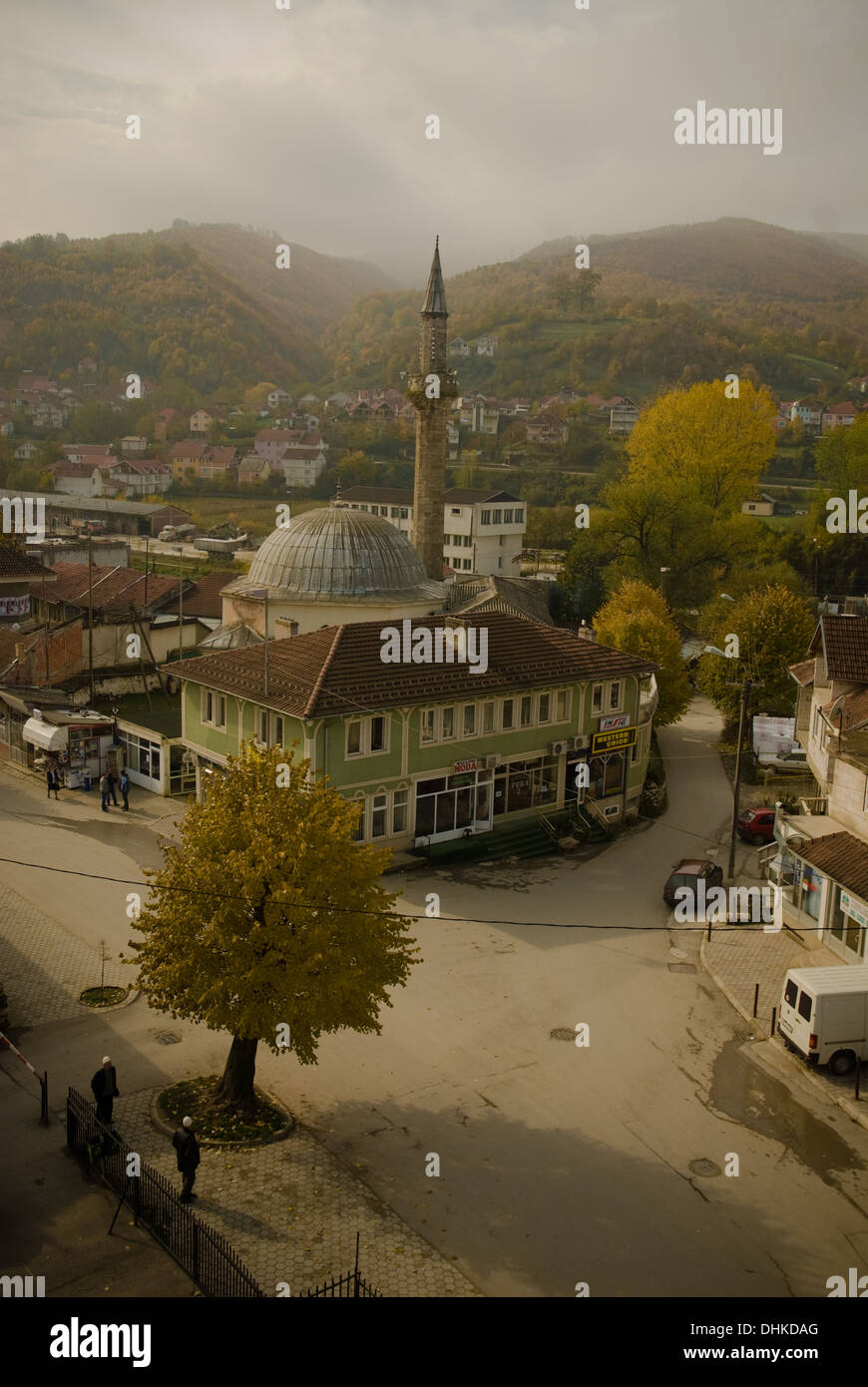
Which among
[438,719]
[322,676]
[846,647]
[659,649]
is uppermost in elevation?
[846,647]

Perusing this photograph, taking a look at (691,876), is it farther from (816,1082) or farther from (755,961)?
(816,1082)

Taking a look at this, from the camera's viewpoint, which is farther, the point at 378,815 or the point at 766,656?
the point at 766,656

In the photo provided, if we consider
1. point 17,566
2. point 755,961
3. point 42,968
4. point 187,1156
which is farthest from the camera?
point 17,566

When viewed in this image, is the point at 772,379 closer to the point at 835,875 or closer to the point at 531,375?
the point at 531,375

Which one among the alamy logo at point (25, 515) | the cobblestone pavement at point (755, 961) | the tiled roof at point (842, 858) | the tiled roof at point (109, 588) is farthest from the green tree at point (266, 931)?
the alamy logo at point (25, 515)

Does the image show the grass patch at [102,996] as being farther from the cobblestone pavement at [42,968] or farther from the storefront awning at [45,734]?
the storefront awning at [45,734]

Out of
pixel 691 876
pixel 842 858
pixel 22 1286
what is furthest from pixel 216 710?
pixel 22 1286

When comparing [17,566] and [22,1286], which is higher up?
[17,566]
